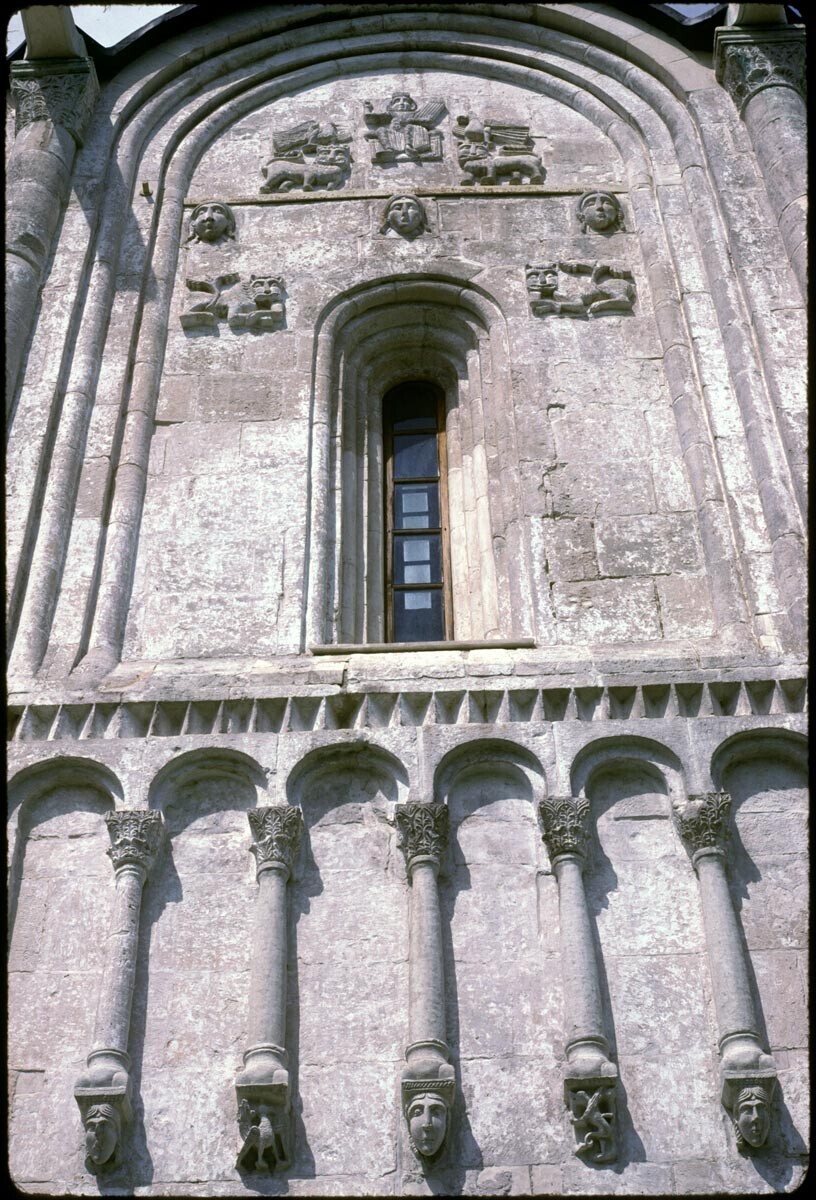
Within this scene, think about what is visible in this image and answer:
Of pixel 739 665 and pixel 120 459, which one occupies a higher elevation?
pixel 120 459

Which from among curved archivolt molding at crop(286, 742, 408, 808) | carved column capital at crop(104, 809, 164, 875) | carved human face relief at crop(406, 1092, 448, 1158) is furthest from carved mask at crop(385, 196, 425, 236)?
carved human face relief at crop(406, 1092, 448, 1158)

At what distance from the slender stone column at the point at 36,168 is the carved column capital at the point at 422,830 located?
181 inches

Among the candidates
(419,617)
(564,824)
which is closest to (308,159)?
(419,617)

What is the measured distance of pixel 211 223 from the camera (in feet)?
48.9

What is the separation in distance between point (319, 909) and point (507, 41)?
994cm

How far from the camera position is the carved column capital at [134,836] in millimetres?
9984

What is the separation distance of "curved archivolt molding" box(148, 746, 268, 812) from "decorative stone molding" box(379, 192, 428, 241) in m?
5.81

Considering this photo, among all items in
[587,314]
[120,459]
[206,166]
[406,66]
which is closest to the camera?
[120,459]

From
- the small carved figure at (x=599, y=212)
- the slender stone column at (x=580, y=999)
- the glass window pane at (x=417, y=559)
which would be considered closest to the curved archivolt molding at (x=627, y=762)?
the slender stone column at (x=580, y=999)

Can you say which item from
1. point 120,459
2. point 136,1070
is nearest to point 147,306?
point 120,459

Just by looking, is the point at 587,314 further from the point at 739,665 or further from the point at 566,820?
the point at 566,820

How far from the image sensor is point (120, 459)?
1280 centimetres

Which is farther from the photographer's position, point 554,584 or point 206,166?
point 206,166

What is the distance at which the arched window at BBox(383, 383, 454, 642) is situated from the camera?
12734mm
